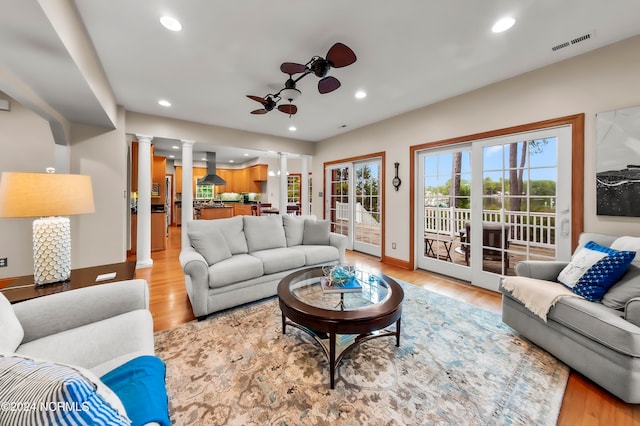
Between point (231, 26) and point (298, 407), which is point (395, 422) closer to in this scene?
point (298, 407)

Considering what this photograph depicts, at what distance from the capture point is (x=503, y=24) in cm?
209

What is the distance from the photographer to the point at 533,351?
1.98 m

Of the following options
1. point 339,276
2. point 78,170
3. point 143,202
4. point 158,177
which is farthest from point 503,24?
point 158,177

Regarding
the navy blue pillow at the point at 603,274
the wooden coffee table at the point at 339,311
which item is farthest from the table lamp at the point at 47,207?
the navy blue pillow at the point at 603,274

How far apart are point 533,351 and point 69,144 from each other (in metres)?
5.77

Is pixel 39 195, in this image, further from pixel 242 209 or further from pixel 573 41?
pixel 242 209

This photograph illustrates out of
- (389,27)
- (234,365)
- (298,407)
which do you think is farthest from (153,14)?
(298,407)

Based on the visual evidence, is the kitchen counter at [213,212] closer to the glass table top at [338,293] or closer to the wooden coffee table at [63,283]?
the wooden coffee table at [63,283]

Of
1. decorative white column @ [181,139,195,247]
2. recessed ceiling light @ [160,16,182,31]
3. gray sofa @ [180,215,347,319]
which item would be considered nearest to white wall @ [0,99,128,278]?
decorative white column @ [181,139,195,247]

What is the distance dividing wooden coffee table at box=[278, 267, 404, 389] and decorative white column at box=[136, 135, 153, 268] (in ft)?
11.5

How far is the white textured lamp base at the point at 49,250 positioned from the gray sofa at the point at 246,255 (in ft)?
2.83

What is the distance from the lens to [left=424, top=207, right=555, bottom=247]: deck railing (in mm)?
2840

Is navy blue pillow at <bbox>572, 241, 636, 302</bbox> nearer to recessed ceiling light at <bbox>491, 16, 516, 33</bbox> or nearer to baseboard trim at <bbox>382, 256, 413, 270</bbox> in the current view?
recessed ceiling light at <bbox>491, 16, 516, 33</bbox>

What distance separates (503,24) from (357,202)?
374 cm
